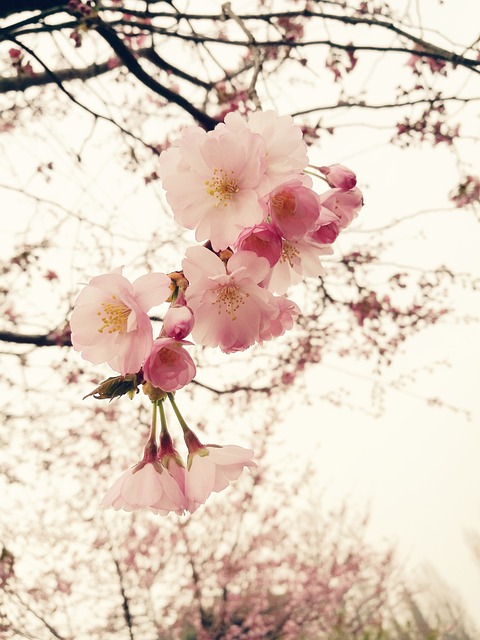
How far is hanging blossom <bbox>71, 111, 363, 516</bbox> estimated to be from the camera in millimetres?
688

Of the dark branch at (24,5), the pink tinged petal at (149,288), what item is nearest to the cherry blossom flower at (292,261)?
the pink tinged petal at (149,288)

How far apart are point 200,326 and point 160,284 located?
98 millimetres

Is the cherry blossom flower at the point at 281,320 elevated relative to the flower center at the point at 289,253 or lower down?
lower down

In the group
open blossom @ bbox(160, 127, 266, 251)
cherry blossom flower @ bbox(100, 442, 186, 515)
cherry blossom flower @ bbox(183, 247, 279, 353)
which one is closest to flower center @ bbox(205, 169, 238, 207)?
open blossom @ bbox(160, 127, 266, 251)

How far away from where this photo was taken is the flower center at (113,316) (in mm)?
758

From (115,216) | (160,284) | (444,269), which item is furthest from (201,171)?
(115,216)

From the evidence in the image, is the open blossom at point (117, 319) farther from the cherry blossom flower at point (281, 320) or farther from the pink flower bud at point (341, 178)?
the pink flower bud at point (341, 178)

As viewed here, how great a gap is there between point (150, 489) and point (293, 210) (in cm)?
54

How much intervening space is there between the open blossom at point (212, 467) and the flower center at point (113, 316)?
1.00 ft

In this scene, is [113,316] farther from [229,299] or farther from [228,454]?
[228,454]

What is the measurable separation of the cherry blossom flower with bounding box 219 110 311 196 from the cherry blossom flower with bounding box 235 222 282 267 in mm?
93

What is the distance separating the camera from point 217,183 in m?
0.77


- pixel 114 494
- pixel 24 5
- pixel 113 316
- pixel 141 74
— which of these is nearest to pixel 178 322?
pixel 113 316

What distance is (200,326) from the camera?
75 cm
